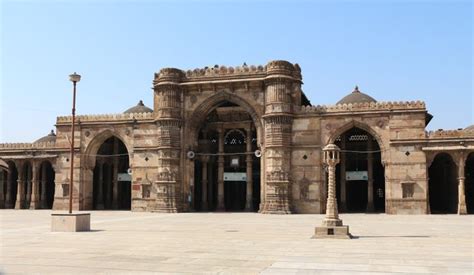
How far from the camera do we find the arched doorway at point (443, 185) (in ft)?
127

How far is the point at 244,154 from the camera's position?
140ft

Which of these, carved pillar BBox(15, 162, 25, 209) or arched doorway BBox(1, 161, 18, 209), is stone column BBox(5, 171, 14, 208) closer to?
arched doorway BBox(1, 161, 18, 209)

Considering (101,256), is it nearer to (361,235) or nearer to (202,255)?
(202,255)

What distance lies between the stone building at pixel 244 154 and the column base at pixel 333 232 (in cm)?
1798

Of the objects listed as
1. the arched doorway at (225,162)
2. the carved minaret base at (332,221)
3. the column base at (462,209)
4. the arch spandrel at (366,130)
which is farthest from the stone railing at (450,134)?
the carved minaret base at (332,221)

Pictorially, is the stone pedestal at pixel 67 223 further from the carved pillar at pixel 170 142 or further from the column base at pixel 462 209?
the column base at pixel 462 209

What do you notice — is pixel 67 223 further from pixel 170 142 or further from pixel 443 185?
pixel 443 185

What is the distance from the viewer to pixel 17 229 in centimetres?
2273

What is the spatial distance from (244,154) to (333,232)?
2406 cm

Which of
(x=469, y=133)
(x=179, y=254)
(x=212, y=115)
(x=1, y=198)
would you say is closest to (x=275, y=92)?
(x=212, y=115)

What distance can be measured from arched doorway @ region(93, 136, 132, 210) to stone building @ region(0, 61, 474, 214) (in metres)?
0.10

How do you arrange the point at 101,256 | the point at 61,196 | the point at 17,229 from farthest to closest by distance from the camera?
the point at 61,196, the point at 17,229, the point at 101,256

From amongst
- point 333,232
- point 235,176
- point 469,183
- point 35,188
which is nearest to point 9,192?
point 35,188

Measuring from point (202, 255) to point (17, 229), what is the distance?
12.4 metres
